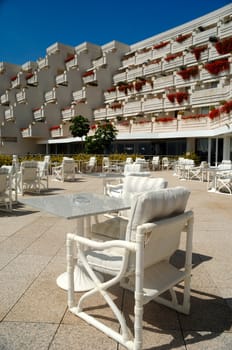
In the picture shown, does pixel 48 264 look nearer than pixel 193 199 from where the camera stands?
Yes

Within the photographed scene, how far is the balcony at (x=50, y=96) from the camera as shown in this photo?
36.2 meters

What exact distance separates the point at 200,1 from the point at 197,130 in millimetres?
17034

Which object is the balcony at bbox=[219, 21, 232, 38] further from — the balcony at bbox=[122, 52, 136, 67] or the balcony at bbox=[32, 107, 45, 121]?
the balcony at bbox=[32, 107, 45, 121]

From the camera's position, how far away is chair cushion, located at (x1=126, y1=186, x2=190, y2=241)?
1.89 metres

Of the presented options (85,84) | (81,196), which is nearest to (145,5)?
(81,196)

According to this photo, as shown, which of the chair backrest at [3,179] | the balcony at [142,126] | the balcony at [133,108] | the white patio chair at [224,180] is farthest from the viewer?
the balcony at [133,108]

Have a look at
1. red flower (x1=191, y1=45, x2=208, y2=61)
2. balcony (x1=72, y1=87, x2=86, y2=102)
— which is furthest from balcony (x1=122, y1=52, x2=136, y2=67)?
red flower (x1=191, y1=45, x2=208, y2=61)

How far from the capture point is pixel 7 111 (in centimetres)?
3769

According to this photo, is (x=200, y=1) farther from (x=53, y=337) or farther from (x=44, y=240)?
(x=53, y=337)

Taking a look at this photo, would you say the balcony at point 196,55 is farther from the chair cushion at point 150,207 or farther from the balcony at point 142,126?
the chair cushion at point 150,207

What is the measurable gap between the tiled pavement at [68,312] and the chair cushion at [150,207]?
0.82 meters

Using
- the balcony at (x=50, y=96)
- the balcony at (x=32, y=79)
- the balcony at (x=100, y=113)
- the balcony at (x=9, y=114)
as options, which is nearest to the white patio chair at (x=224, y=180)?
the balcony at (x=100, y=113)

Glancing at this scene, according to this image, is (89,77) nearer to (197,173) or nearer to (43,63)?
(43,63)

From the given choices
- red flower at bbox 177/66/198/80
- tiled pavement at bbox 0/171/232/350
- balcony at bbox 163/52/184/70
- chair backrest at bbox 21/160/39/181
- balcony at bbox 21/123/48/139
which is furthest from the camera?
balcony at bbox 21/123/48/139
